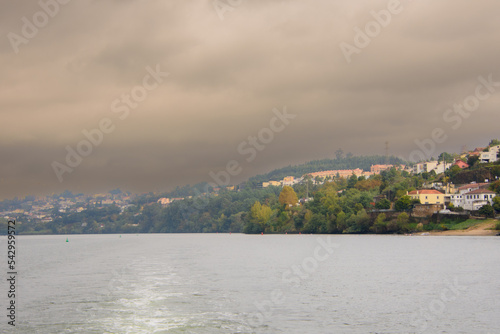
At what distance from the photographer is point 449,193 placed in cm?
17788

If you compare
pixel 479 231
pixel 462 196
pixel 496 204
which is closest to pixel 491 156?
pixel 462 196

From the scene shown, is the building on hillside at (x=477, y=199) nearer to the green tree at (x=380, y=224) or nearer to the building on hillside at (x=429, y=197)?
the building on hillside at (x=429, y=197)

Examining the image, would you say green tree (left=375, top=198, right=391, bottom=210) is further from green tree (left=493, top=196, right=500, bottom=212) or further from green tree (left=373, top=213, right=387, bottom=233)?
green tree (left=493, top=196, right=500, bottom=212)

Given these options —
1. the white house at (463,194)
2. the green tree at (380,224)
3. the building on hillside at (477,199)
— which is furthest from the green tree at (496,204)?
the green tree at (380,224)

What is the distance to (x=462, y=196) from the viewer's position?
164m

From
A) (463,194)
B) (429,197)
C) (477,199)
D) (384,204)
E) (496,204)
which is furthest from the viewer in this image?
(384,204)

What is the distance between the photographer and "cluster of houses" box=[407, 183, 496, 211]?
154 m

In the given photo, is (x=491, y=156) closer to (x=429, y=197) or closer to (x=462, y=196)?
(x=462, y=196)

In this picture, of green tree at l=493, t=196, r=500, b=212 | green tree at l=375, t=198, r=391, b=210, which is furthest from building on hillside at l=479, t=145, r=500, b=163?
green tree at l=493, t=196, r=500, b=212

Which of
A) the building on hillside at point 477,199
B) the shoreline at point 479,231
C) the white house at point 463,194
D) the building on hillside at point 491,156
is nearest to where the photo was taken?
the shoreline at point 479,231

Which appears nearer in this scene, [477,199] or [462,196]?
[477,199]

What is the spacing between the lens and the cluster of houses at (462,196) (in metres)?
154

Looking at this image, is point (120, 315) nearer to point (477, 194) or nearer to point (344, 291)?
point (344, 291)

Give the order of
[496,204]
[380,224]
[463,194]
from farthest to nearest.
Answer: [380,224] < [463,194] < [496,204]
